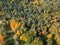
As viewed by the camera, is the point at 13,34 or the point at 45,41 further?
the point at 13,34

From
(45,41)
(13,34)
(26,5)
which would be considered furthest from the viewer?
(26,5)

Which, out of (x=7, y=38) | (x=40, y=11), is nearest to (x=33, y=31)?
(x=7, y=38)

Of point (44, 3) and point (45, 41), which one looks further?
point (44, 3)

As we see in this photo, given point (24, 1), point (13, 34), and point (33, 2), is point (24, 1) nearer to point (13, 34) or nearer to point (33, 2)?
point (33, 2)

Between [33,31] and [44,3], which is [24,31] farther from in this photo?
[44,3]

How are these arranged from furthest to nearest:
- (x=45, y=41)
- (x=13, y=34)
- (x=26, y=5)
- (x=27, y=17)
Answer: (x=26, y=5) → (x=27, y=17) → (x=13, y=34) → (x=45, y=41)

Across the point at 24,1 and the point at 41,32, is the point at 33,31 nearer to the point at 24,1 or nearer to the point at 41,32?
the point at 41,32

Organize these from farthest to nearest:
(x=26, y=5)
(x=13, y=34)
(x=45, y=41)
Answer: (x=26, y=5), (x=13, y=34), (x=45, y=41)

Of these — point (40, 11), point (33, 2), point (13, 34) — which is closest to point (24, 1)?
point (33, 2)

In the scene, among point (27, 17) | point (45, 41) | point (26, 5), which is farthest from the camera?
point (26, 5)
